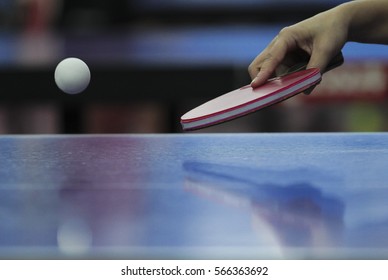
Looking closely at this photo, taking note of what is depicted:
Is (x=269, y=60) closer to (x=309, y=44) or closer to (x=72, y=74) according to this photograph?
(x=309, y=44)

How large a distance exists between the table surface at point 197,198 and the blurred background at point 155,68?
874 millimetres

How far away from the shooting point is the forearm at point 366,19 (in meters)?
1.17

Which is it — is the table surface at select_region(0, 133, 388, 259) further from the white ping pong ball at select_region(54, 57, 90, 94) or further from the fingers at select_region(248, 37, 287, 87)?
the white ping pong ball at select_region(54, 57, 90, 94)

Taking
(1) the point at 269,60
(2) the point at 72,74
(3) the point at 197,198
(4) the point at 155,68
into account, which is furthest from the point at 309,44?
(4) the point at 155,68

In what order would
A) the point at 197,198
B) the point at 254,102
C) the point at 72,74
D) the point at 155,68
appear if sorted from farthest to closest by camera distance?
the point at 155,68 → the point at 72,74 → the point at 254,102 → the point at 197,198

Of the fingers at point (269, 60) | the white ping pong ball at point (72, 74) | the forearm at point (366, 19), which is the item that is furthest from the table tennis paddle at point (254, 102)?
the white ping pong ball at point (72, 74)

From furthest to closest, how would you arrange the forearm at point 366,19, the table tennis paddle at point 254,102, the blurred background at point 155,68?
the blurred background at point 155,68
the forearm at point 366,19
the table tennis paddle at point 254,102

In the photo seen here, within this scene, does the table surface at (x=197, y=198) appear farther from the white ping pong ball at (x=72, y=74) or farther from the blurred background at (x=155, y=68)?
the blurred background at (x=155, y=68)

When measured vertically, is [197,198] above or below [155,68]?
below

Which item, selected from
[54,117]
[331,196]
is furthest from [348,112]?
[331,196]

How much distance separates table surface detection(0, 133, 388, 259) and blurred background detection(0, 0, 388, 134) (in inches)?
34.4

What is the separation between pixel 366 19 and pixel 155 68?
40.7 inches

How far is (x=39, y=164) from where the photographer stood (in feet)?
3.54

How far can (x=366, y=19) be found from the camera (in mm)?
1208
